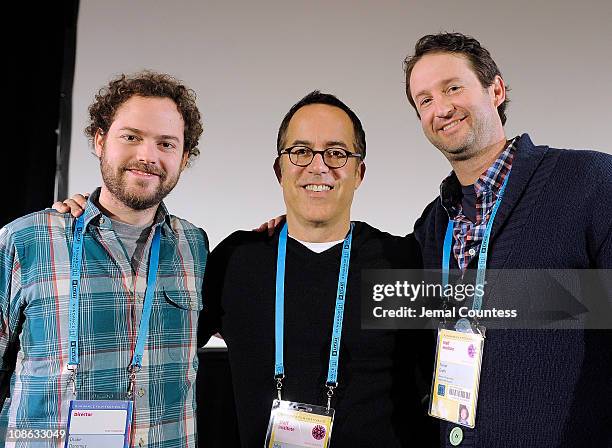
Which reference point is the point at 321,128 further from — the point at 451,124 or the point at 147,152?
the point at 147,152

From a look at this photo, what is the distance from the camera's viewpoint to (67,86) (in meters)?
2.48

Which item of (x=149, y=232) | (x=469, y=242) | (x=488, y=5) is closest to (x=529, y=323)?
Answer: (x=469, y=242)

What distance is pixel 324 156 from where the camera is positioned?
67.4 inches

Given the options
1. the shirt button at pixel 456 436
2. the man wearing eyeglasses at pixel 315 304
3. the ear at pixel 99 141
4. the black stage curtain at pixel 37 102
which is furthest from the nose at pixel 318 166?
the black stage curtain at pixel 37 102

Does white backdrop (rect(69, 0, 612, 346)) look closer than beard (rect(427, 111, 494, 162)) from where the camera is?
No

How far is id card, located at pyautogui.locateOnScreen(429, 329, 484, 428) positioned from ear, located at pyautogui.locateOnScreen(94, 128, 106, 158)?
3.73ft

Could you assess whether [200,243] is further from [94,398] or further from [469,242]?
[469,242]

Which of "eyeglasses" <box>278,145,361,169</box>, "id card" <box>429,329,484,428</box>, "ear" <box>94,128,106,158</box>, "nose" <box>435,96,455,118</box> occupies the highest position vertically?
"nose" <box>435,96,455,118</box>

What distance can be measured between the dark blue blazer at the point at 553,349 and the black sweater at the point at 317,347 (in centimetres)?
17

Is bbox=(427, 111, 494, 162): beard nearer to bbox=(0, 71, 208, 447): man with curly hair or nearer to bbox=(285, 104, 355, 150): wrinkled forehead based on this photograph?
bbox=(285, 104, 355, 150): wrinkled forehead

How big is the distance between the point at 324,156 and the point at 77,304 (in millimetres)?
797

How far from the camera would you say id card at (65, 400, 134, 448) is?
56.5 inches

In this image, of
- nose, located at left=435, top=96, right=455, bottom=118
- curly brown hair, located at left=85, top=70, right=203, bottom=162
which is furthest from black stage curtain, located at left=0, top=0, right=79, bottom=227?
nose, located at left=435, top=96, right=455, bottom=118

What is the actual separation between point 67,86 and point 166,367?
1486 mm
